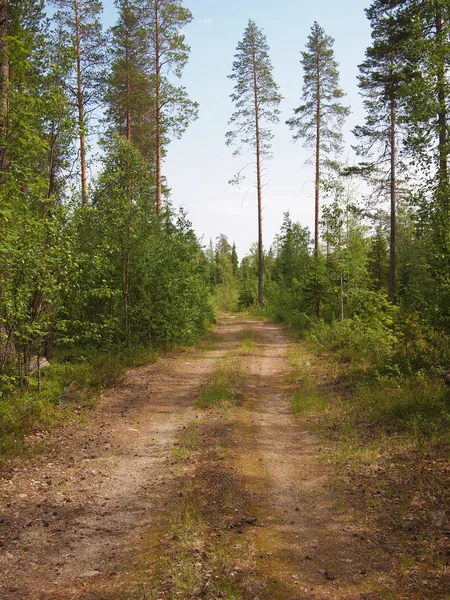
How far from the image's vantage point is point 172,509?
16.3 feet

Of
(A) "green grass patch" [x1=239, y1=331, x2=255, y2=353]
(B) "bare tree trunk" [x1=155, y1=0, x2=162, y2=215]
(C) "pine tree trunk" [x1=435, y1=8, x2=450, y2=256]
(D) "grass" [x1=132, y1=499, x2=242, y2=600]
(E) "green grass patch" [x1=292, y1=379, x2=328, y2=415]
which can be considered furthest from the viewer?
(B) "bare tree trunk" [x1=155, y1=0, x2=162, y2=215]

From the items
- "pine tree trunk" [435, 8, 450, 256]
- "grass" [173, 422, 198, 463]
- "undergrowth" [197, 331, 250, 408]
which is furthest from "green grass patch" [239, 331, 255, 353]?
"pine tree trunk" [435, 8, 450, 256]

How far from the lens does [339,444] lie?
6.97 metres

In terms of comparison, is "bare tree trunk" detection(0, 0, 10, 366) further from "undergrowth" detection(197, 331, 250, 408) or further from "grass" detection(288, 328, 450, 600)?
"grass" detection(288, 328, 450, 600)

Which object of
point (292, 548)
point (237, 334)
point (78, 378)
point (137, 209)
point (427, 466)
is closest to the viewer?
point (292, 548)

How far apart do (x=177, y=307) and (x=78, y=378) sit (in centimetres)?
587

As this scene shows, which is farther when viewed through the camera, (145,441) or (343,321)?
(343,321)

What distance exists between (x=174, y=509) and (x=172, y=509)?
3 cm

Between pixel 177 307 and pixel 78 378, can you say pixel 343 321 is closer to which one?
pixel 177 307

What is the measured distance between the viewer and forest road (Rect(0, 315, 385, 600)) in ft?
12.1

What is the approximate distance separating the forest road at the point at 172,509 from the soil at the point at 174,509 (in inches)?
0.6

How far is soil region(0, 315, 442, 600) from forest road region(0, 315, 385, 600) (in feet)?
0.05

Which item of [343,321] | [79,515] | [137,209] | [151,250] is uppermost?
[137,209]

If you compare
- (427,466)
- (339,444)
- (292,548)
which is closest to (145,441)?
(339,444)
